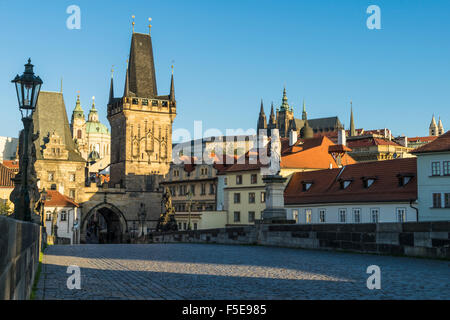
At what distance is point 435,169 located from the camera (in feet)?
151

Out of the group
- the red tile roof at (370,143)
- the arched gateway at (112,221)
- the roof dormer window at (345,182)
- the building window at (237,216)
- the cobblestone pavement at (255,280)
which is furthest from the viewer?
the red tile roof at (370,143)

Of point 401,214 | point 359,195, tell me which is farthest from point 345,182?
point 401,214

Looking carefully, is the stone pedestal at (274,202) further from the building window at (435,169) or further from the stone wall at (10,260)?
the stone wall at (10,260)

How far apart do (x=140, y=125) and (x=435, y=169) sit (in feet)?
201

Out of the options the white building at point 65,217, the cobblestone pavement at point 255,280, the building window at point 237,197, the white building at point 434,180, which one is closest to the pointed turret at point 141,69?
the white building at point 65,217

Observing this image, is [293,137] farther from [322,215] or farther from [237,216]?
[322,215]

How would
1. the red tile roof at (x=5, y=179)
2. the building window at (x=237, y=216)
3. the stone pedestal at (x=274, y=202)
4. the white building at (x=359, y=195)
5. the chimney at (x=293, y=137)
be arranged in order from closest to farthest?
the stone pedestal at (x=274, y=202)
the white building at (x=359, y=195)
the building window at (x=237, y=216)
the red tile roof at (x=5, y=179)
the chimney at (x=293, y=137)

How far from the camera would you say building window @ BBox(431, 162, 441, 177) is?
45750 millimetres

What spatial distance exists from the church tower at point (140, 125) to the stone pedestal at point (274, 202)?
6884cm

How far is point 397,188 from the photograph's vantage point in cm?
4822

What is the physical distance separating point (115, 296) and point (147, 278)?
293cm

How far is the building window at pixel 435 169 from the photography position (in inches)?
1801
